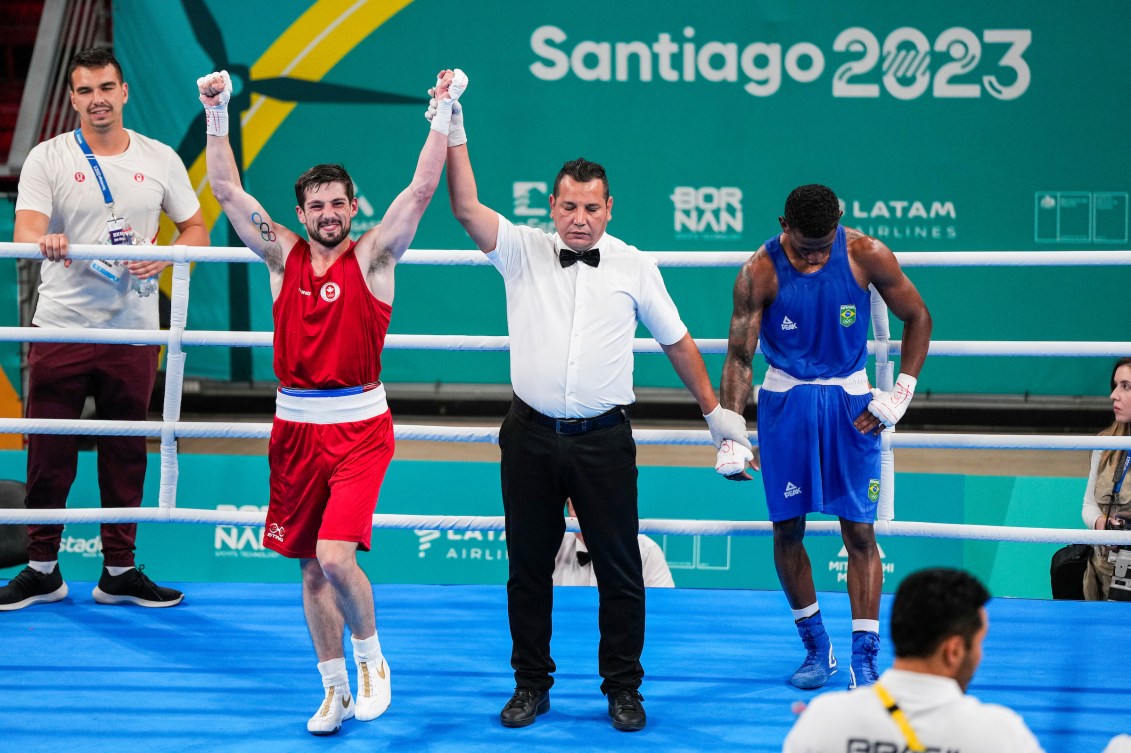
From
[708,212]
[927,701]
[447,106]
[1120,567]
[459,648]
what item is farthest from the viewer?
[708,212]

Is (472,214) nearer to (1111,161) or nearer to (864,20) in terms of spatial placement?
(864,20)

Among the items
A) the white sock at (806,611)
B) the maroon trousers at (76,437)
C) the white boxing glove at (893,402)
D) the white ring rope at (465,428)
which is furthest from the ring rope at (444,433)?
the white sock at (806,611)

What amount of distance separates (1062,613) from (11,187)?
7921mm

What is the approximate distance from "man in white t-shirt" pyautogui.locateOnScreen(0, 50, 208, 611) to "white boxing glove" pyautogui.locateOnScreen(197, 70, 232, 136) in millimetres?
1046

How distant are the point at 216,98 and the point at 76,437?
5.34 ft

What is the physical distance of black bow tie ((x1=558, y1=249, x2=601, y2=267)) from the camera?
11.0ft

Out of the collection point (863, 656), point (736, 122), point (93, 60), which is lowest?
point (863, 656)

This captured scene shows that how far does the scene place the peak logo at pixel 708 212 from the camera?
9000 millimetres

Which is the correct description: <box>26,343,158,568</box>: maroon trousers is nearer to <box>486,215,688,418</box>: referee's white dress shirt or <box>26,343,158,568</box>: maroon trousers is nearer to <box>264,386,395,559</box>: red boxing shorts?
<box>264,386,395,559</box>: red boxing shorts

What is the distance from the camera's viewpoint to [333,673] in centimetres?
329

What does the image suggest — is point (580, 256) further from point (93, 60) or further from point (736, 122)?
point (736, 122)

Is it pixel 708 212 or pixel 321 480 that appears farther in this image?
pixel 708 212

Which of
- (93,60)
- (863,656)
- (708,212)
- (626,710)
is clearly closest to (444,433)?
(626,710)

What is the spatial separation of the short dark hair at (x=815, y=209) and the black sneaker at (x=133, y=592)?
2.61 metres
